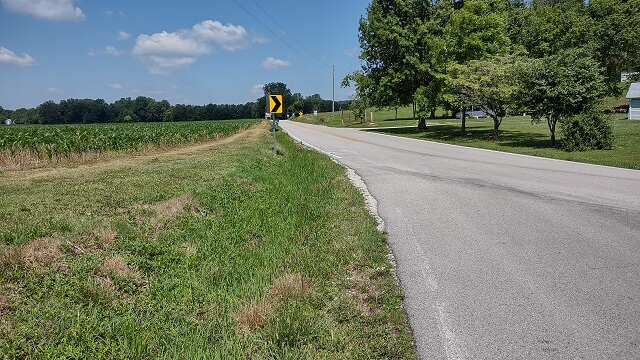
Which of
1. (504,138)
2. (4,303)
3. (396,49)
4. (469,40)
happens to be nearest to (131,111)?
(396,49)

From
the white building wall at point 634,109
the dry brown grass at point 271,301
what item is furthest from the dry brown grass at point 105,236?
the white building wall at point 634,109

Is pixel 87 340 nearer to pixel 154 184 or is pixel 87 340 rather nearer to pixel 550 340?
pixel 550 340

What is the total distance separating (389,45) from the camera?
34812mm

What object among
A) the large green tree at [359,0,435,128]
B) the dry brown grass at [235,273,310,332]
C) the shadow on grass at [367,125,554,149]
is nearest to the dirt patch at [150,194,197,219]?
the dry brown grass at [235,273,310,332]

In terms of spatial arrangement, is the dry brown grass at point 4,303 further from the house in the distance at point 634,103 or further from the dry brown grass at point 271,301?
the house in the distance at point 634,103

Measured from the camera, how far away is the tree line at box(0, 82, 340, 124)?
324ft

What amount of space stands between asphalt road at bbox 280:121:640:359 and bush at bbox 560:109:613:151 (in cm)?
813

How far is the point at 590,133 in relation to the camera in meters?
17.5

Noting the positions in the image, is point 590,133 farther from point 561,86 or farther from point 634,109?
point 634,109

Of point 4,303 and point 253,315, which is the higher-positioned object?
point 4,303

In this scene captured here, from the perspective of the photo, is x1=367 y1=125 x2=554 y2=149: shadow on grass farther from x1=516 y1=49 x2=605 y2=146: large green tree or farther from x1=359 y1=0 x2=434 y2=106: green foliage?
x1=359 y1=0 x2=434 y2=106: green foliage

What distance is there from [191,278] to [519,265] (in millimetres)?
3716

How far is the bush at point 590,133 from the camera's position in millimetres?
17375

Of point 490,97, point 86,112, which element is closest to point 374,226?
point 490,97
